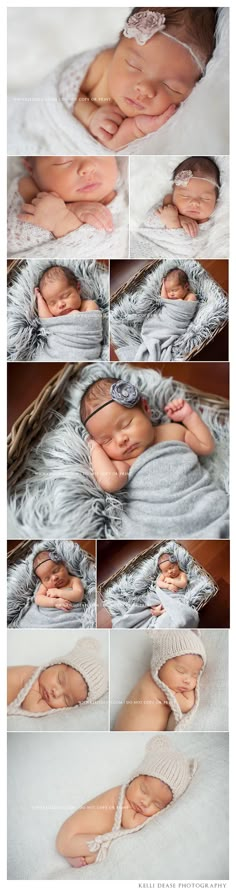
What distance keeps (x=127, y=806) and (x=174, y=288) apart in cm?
128

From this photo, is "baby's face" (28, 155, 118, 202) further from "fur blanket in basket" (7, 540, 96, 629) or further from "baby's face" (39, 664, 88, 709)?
"baby's face" (39, 664, 88, 709)

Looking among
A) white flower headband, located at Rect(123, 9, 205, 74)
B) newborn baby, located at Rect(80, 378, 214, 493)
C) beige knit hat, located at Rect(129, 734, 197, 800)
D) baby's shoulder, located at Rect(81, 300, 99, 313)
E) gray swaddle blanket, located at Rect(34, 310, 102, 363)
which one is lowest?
beige knit hat, located at Rect(129, 734, 197, 800)

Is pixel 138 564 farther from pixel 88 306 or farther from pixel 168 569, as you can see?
pixel 88 306

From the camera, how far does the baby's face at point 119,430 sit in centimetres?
208

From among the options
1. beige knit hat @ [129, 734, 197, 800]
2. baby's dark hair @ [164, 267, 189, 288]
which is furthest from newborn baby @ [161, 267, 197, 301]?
beige knit hat @ [129, 734, 197, 800]

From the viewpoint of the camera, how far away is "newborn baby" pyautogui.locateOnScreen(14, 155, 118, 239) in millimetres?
2113

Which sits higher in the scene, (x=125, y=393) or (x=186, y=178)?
(x=186, y=178)

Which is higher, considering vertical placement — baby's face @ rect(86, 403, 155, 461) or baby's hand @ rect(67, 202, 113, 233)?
baby's hand @ rect(67, 202, 113, 233)

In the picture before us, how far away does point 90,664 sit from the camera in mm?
2080

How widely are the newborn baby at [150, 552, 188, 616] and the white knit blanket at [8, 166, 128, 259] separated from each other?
77 centimetres

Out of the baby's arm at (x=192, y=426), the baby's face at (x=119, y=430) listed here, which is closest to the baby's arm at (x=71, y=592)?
the baby's face at (x=119, y=430)

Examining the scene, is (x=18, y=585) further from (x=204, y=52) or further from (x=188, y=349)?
(x=204, y=52)

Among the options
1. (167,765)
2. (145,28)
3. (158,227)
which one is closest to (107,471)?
(158,227)
